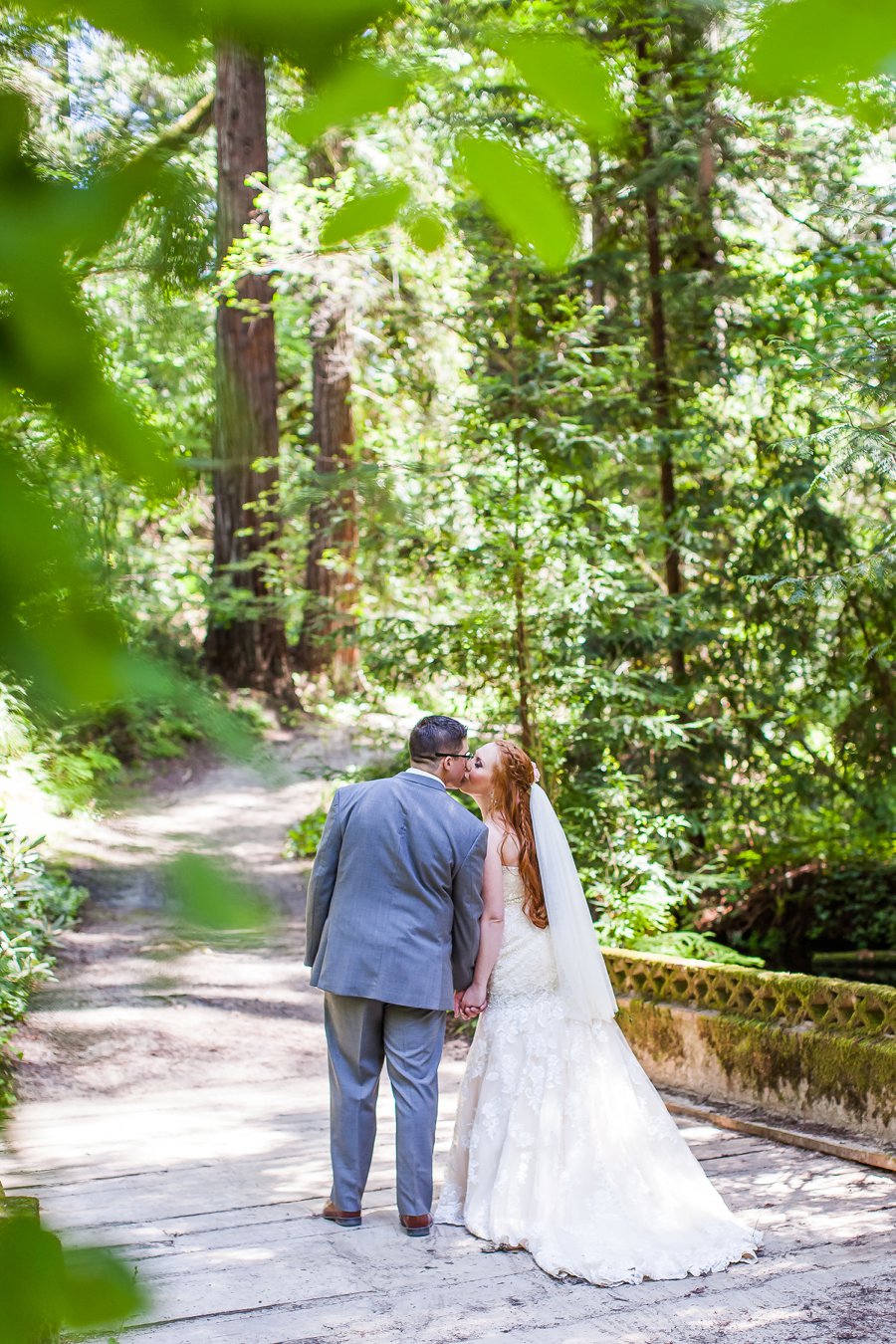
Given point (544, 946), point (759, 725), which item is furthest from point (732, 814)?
point (544, 946)

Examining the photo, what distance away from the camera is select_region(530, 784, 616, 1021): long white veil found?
4602mm

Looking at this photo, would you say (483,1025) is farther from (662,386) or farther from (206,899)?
(662,386)

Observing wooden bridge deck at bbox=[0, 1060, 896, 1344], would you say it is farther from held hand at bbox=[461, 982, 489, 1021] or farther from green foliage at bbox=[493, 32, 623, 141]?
green foliage at bbox=[493, 32, 623, 141]

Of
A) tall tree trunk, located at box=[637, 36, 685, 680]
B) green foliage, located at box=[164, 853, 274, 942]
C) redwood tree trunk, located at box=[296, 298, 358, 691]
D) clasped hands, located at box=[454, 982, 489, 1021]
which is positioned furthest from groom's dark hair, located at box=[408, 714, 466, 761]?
tall tree trunk, located at box=[637, 36, 685, 680]

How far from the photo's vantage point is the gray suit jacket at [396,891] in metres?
4.39

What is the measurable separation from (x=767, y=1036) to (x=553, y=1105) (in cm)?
152

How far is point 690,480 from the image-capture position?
381 inches

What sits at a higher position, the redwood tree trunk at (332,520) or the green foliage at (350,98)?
the redwood tree trunk at (332,520)

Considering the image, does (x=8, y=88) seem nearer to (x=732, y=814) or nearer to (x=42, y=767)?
(x=42, y=767)

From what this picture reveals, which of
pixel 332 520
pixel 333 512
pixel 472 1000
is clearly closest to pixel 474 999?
pixel 472 1000

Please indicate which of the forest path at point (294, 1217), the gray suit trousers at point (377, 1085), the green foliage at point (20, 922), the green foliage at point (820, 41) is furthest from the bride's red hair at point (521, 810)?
the green foliage at point (820, 41)

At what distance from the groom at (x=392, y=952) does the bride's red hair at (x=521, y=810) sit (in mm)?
257

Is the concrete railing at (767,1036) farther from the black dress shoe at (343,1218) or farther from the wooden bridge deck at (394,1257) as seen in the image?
the black dress shoe at (343,1218)

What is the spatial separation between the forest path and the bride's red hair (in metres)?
0.73
